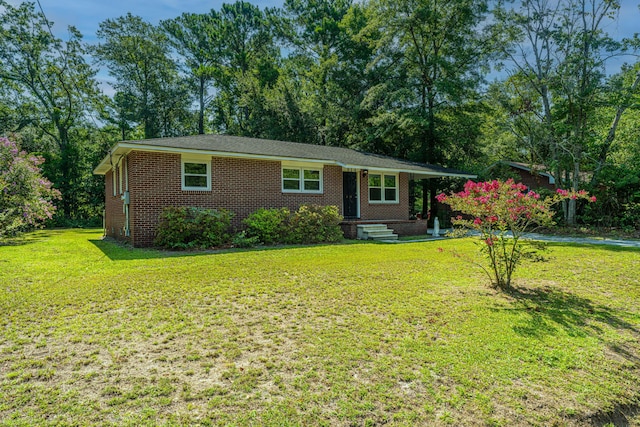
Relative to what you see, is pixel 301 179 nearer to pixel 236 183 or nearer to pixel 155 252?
pixel 236 183

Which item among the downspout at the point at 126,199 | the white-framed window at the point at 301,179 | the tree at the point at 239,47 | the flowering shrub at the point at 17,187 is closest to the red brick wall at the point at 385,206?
the white-framed window at the point at 301,179

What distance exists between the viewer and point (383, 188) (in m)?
16.2

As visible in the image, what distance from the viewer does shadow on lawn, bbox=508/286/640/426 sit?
8.87ft

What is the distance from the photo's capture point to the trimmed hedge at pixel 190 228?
32.8ft

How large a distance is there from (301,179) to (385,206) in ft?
14.7

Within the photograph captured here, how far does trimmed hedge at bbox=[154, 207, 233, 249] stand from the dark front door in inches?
246

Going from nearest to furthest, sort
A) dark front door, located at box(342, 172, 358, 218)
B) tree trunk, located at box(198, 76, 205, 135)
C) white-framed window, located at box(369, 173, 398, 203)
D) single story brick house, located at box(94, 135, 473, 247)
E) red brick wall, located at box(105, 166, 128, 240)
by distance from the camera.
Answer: single story brick house, located at box(94, 135, 473, 247) → red brick wall, located at box(105, 166, 128, 240) → dark front door, located at box(342, 172, 358, 218) → white-framed window, located at box(369, 173, 398, 203) → tree trunk, located at box(198, 76, 205, 135)

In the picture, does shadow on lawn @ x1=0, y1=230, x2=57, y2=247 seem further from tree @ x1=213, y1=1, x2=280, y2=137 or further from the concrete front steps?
tree @ x1=213, y1=1, x2=280, y2=137

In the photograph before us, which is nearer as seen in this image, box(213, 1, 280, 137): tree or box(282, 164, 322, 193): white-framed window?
box(282, 164, 322, 193): white-framed window

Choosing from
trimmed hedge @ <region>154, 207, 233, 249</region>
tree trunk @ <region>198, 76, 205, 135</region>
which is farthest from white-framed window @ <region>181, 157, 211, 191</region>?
tree trunk @ <region>198, 76, 205, 135</region>

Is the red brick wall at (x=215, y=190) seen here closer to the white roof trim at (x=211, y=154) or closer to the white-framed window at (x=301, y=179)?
the white-framed window at (x=301, y=179)

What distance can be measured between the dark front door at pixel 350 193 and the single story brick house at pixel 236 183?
0.14 feet

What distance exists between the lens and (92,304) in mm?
4645

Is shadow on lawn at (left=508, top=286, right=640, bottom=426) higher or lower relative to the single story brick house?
lower
